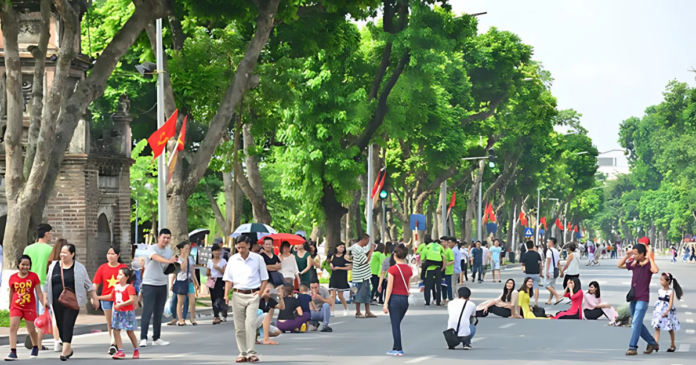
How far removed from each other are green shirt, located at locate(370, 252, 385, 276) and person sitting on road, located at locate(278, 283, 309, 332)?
695 cm

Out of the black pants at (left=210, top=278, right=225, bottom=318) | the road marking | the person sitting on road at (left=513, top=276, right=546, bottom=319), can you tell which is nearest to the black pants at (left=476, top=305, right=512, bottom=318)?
the person sitting on road at (left=513, top=276, right=546, bottom=319)

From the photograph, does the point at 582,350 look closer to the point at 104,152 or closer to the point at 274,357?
the point at 274,357

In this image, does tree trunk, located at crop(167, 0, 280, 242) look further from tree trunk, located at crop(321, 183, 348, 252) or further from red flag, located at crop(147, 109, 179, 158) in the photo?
tree trunk, located at crop(321, 183, 348, 252)

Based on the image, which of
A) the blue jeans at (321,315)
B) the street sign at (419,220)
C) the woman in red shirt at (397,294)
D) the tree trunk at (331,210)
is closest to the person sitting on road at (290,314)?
the blue jeans at (321,315)

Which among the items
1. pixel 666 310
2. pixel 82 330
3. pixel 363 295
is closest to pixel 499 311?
pixel 363 295

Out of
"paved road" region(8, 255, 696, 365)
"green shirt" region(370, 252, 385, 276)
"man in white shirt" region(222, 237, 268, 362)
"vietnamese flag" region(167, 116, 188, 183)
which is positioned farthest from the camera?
"green shirt" region(370, 252, 385, 276)

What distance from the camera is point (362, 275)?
24.7m

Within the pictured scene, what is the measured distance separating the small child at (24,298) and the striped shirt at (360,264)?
1007 cm

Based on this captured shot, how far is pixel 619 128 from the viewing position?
169500 millimetres

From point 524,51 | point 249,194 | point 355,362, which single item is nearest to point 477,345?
point 355,362

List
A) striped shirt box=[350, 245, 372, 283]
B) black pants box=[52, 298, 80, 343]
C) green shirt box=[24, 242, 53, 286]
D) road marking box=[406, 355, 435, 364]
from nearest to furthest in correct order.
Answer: road marking box=[406, 355, 435, 364] < black pants box=[52, 298, 80, 343] < green shirt box=[24, 242, 53, 286] < striped shirt box=[350, 245, 372, 283]

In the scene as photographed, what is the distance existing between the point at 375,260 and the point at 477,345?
9.47m

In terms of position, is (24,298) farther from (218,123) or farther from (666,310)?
(218,123)

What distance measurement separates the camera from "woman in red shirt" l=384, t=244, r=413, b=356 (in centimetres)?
1605
